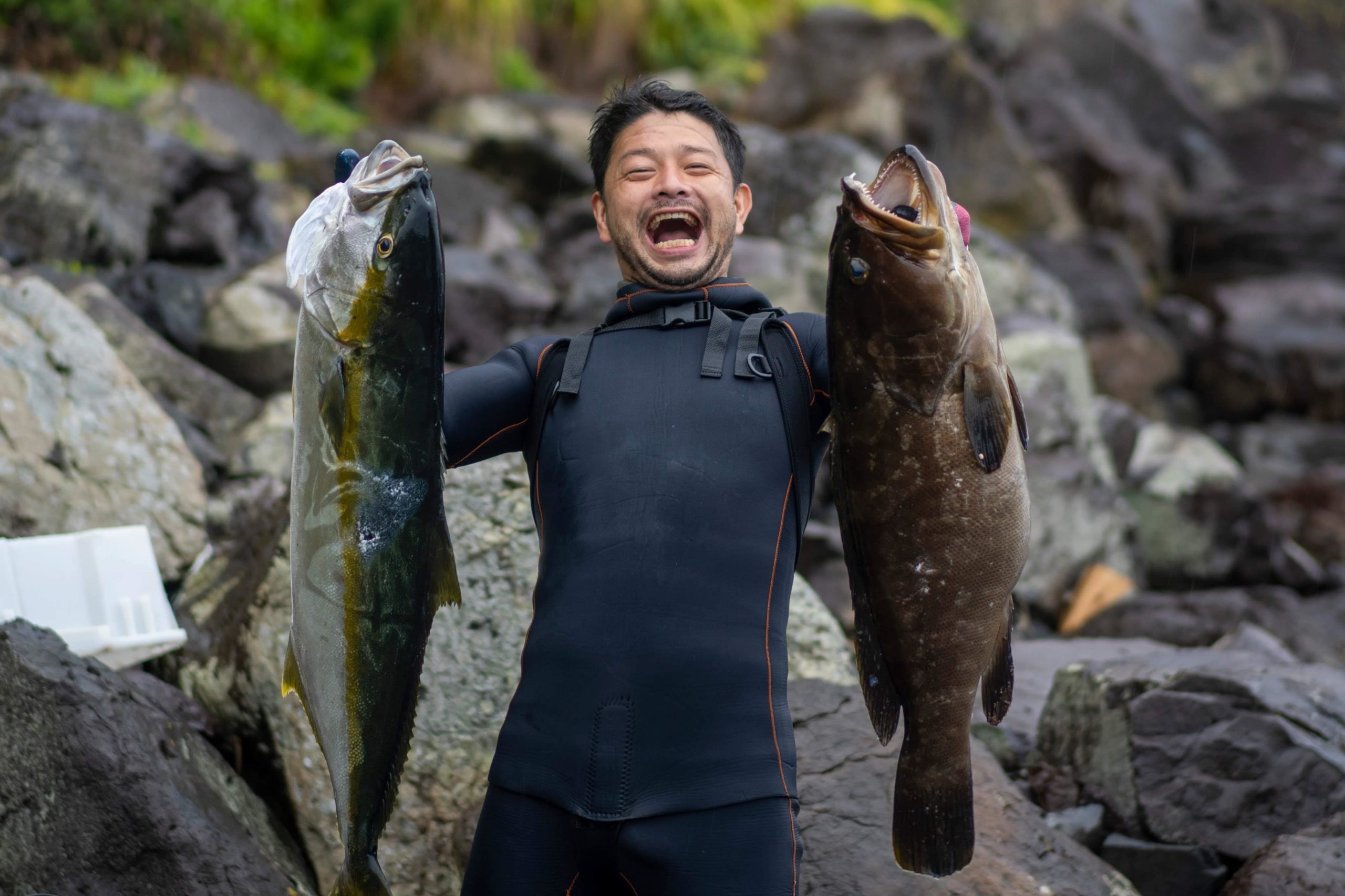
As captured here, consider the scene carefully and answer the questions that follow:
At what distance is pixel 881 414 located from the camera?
8.18 ft

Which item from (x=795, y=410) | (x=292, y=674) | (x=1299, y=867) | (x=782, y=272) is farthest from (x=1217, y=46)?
(x=292, y=674)

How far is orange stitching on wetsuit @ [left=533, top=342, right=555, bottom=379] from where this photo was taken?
305 centimetres

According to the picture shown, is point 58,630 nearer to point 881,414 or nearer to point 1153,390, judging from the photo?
point 881,414

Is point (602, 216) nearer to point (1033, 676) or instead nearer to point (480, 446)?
point (480, 446)

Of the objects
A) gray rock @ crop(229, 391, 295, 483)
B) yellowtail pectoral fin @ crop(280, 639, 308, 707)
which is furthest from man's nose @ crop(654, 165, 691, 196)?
gray rock @ crop(229, 391, 295, 483)

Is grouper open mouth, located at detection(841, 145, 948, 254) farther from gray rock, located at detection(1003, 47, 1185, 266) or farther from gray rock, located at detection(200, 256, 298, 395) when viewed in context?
gray rock, located at detection(1003, 47, 1185, 266)

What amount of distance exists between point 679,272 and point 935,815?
1460 mm

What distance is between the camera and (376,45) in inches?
605

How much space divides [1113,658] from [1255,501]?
5.19 meters

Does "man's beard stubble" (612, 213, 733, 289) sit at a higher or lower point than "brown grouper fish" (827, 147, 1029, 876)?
higher

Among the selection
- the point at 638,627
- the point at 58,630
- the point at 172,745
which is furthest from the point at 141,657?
the point at 638,627

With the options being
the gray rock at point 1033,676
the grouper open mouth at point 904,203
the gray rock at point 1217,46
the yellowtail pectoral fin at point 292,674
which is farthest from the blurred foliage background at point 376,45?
the grouper open mouth at point 904,203

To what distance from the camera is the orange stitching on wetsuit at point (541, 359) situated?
3.05m

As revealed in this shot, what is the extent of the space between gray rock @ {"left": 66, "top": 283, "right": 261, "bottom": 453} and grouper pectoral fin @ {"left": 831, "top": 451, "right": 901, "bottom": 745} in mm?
5088
